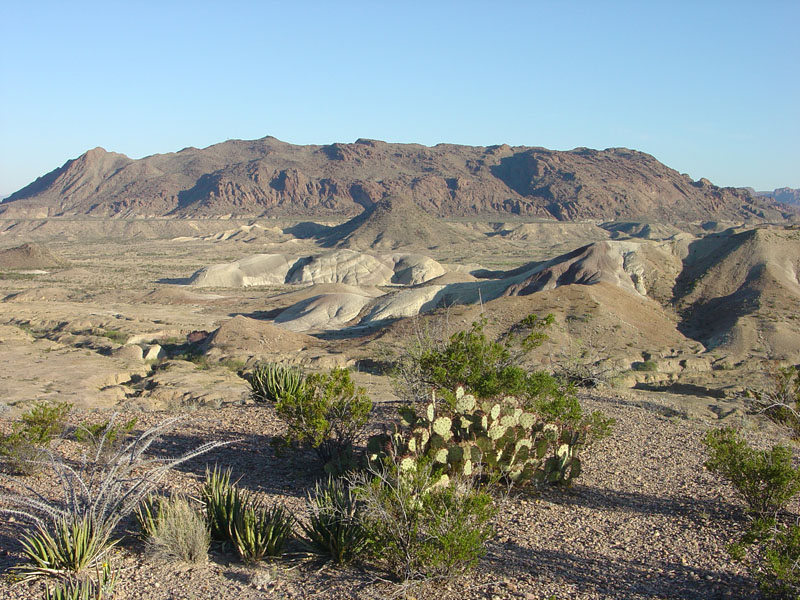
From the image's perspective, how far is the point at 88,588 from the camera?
4887 mm

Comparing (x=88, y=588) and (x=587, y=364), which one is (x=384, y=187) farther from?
(x=88, y=588)

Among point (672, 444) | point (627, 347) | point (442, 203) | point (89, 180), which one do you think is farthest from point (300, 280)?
point (89, 180)

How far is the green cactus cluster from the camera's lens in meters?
7.39

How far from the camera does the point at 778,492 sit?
23.3 ft

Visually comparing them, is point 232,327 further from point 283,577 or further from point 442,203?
point 442,203

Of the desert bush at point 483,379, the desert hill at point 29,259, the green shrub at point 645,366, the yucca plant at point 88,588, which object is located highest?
the desert hill at point 29,259

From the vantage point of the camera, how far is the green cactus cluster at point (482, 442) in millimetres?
7391

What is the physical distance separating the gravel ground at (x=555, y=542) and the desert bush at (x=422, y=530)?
A: 7.9 inches

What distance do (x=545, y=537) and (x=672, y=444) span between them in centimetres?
471

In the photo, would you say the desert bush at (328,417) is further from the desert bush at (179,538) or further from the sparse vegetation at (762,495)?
the sparse vegetation at (762,495)

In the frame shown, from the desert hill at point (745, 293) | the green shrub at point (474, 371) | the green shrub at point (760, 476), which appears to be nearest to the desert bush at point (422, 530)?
the green shrub at point (474, 371)

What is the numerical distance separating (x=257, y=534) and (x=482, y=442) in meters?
2.85

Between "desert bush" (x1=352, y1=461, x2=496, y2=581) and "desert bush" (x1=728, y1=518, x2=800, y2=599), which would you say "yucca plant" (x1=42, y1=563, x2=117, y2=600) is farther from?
"desert bush" (x1=728, y1=518, x2=800, y2=599)

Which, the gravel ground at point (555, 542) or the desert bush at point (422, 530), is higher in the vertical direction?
the desert bush at point (422, 530)
